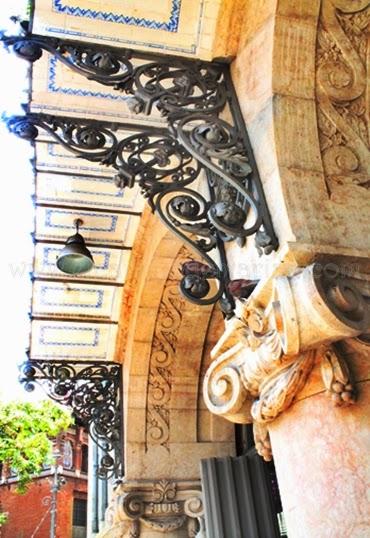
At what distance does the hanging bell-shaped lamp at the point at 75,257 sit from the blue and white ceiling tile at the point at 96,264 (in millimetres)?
399

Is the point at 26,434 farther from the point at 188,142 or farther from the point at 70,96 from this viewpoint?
the point at 188,142

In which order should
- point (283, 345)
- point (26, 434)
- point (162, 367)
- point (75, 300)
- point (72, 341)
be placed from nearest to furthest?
point (283, 345), point (162, 367), point (75, 300), point (72, 341), point (26, 434)

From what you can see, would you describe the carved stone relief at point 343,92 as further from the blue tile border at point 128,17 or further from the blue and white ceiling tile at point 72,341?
the blue and white ceiling tile at point 72,341

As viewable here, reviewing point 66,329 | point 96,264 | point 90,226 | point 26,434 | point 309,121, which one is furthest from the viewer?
point 26,434

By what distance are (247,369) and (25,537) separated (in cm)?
2622

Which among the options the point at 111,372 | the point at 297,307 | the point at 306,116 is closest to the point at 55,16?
the point at 306,116

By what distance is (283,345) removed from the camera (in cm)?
249

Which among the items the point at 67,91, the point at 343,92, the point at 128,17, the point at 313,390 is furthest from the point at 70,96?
the point at 313,390

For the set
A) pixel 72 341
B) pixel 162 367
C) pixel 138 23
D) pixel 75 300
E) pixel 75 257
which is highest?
pixel 75 300

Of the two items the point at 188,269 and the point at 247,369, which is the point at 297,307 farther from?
the point at 188,269

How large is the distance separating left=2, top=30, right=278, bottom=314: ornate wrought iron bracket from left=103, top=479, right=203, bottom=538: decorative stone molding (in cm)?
319

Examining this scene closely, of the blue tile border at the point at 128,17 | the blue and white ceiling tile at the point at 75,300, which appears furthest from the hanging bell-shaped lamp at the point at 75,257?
the blue tile border at the point at 128,17

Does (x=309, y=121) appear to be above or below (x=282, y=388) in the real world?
above

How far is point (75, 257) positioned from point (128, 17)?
7.88ft
